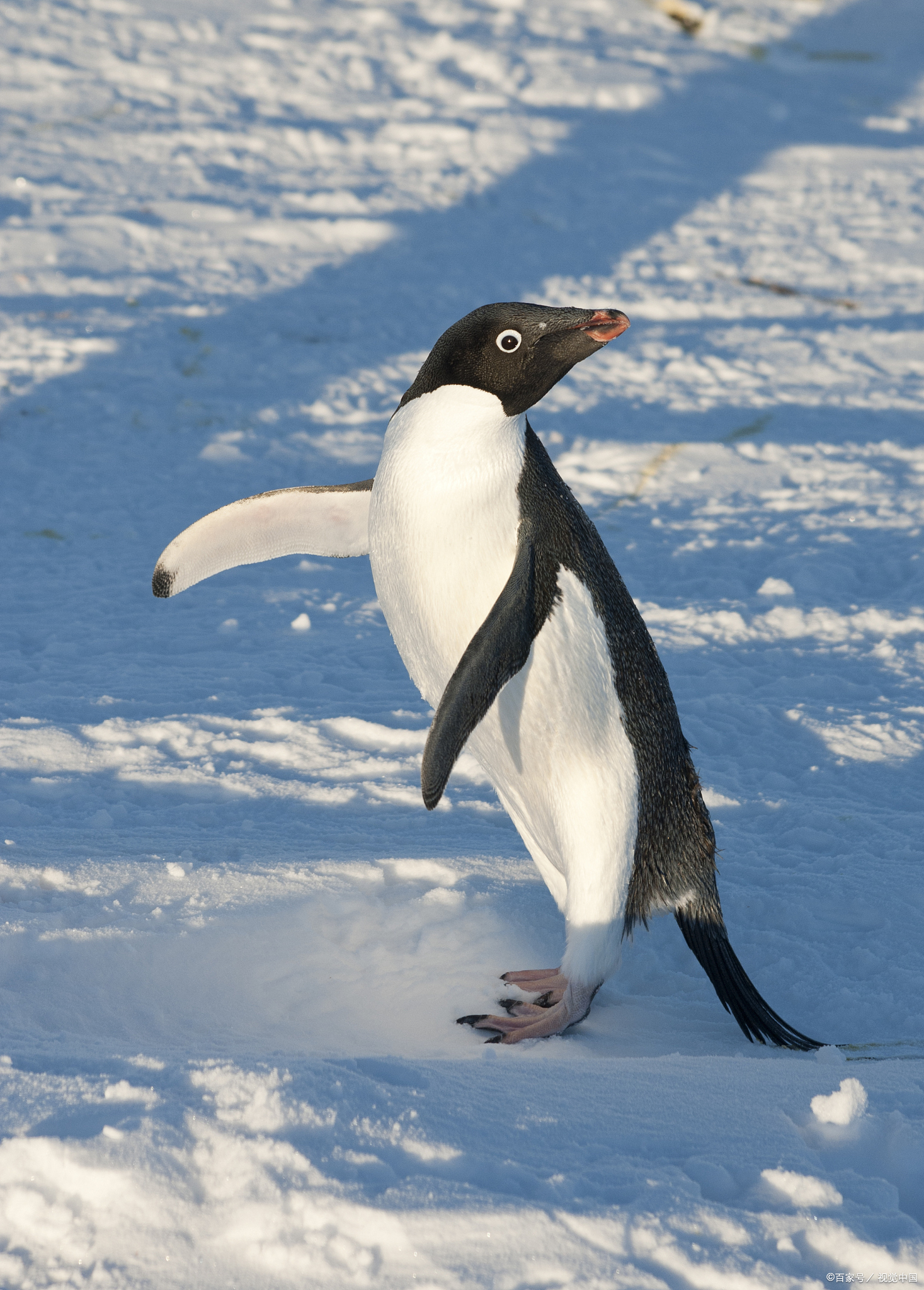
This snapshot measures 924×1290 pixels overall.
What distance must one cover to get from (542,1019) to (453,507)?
899 mm

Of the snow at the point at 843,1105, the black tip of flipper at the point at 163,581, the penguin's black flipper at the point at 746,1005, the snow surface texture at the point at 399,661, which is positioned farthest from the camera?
the black tip of flipper at the point at 163,581

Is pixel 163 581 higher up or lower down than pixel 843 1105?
higher up

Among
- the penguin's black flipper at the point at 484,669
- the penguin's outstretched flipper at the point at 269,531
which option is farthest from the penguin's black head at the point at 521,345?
the penguin's outstretched flipper at the point at 269,531

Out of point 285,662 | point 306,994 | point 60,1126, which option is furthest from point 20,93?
point 60,1126

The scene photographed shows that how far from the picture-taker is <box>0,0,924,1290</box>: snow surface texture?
4.09 ft

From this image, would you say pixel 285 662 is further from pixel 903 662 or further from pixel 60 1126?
pixel 60 1126

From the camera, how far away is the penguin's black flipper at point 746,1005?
209 cm

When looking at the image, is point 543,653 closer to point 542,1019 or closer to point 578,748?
point 578,748

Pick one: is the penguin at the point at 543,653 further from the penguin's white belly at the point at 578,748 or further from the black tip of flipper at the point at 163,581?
the black tip of flipper at the point at 163,581

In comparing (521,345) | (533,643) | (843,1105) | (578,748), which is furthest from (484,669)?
(843,1105)

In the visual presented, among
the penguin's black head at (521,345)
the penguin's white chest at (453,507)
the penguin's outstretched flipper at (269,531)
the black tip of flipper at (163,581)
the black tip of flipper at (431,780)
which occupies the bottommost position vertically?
the black tip of flipper at (163,581)

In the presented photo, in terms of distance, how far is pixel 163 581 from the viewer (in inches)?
93.5

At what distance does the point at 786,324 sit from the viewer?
18.8ft

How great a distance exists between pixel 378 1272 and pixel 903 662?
109 inches
